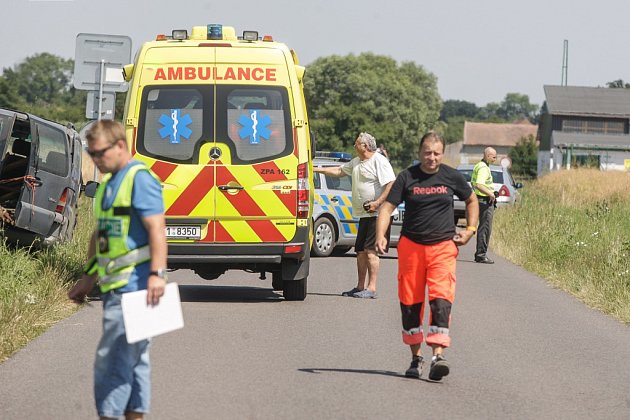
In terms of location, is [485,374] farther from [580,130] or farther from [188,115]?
[580,130]

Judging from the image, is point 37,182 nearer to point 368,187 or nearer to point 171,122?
point 171,122

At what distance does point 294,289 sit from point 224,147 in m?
1.93

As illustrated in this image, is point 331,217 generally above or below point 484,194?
below

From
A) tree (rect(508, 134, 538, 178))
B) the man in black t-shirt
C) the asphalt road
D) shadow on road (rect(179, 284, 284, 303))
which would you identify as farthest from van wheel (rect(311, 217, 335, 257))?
tree (rect(508, 134, 538, 178))

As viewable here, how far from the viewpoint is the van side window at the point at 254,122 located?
12.5 metres

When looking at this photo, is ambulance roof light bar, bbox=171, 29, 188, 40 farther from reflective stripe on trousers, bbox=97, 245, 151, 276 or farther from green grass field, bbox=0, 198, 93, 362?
reflective stripe on trousers, bbox=97, 245, 151, 276

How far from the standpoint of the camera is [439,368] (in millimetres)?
8430

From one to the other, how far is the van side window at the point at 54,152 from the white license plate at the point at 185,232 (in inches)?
110

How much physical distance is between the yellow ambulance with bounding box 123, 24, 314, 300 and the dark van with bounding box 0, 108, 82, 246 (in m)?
2.27

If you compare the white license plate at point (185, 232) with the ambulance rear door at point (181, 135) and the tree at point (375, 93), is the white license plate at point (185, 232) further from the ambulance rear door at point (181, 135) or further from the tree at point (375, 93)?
the tree at point (375, 93)

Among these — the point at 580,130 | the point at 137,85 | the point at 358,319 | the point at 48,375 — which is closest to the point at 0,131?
the point at 137,85

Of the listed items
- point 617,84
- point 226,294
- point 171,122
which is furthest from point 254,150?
point 617,84

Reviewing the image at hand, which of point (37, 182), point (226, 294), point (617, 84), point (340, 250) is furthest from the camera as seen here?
point (617, 84)

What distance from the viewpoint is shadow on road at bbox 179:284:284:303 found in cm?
1378
